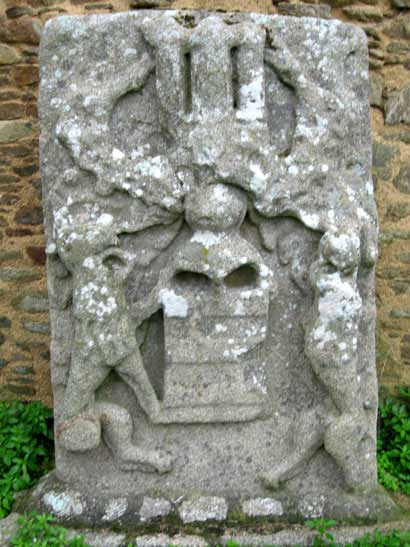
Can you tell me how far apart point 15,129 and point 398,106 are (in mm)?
2831

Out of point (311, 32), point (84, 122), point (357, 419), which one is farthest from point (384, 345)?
point (84, 122)

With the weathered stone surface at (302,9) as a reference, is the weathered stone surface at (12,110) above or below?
below

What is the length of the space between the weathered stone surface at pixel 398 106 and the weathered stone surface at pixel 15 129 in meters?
2.64

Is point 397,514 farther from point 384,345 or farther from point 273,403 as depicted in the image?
point 384,345

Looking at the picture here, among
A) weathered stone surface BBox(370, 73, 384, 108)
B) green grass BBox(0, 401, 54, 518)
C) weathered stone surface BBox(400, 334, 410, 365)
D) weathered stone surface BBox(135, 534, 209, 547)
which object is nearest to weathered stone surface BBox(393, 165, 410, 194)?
weathered stone surface BBox(370, 73, 384, 108)

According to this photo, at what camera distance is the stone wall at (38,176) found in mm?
4262

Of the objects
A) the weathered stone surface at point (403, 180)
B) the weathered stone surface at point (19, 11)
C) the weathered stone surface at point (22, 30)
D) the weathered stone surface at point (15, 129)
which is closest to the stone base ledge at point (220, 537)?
the weathered stone surface at point (403, 180)

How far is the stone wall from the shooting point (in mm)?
4262

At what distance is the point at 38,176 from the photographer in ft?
14.3

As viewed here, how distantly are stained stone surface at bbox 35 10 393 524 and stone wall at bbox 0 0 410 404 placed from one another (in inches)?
57.3

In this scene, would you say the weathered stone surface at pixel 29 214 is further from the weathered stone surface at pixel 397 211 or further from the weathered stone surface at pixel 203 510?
the weathered stone surface at pixel 397 211

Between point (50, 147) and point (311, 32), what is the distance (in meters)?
1.41

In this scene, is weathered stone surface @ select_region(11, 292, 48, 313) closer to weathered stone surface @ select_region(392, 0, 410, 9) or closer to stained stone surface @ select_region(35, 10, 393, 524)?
stained stone surface @ select_region(35, 10, 393, 524)

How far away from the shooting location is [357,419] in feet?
9.69
